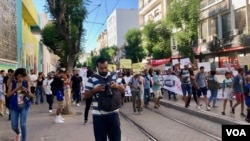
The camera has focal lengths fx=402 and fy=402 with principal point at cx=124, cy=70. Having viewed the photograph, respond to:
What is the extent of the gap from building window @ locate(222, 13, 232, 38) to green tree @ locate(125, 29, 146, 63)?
88.1 feet

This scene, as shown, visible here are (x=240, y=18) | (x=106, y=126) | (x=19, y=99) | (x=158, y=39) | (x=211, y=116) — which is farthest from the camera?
(x=158, y=39)

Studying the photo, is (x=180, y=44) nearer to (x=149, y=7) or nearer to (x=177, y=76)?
(x=177, y=76)

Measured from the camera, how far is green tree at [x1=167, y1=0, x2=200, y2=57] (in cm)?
3719

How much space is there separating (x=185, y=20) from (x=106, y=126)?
32855mm

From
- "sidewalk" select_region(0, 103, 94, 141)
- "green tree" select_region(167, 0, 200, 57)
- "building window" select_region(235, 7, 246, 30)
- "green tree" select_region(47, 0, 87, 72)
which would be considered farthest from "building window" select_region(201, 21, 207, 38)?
"sidewalk" select_region(0, 103, 94, 141)

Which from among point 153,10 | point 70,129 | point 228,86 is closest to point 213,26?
point 153,10

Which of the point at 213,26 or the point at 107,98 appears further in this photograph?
the point at 213,26

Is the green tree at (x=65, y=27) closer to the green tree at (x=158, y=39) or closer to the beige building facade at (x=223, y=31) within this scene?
the beige building facade at (x=223, y=31)

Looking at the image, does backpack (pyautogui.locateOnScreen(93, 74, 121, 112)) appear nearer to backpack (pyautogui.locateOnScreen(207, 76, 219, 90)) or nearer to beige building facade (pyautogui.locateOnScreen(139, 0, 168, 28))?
backpack (pyautogui.locateOnScreen(207, 76, 219, 90))

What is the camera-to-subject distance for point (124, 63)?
32.7 meters

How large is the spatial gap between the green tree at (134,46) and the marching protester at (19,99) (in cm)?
5434

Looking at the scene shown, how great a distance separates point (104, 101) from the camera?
578 cm

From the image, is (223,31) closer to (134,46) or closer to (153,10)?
(153,10)

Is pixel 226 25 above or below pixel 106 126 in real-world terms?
above
